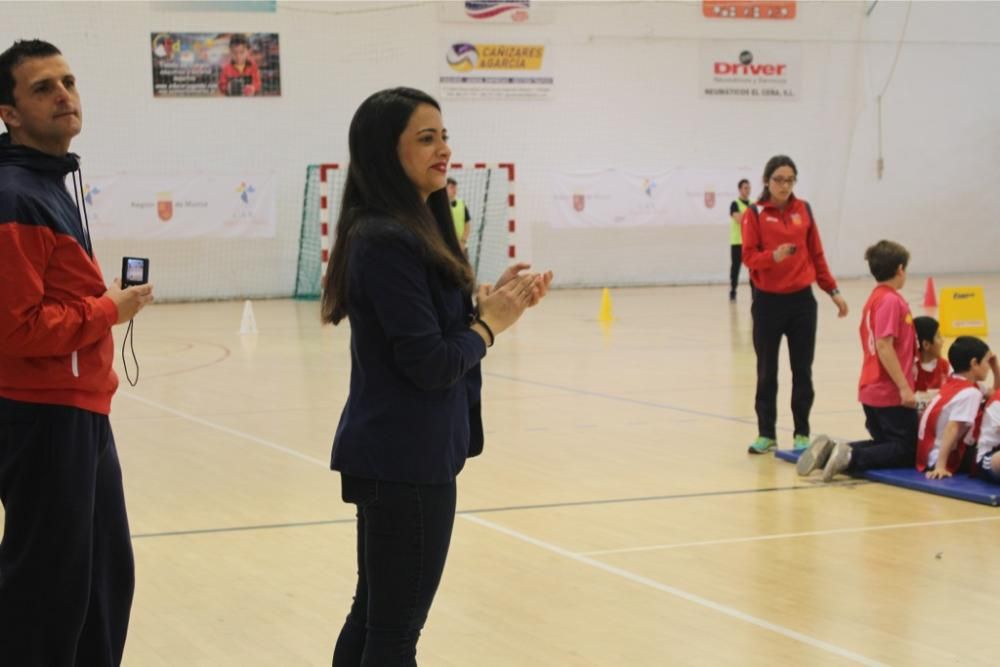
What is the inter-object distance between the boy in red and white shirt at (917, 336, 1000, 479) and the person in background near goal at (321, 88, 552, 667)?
4.32m

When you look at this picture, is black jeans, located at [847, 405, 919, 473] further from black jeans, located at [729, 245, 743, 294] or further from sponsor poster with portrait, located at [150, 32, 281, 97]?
sponsor poster with portrait, located at [150, 32, 281, 97]

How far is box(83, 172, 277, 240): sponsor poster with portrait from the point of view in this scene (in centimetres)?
2003

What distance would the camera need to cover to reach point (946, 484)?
652 centimetres

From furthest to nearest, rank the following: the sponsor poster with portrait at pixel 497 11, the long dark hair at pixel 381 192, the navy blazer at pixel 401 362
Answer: the sponsor poster with portrait at pixel 497 11, the long dark hair at pixel 381 192, the navy blazer at pixel 401 362

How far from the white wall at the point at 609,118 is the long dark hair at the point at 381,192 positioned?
1791cm

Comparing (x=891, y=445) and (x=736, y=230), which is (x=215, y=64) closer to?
(x=736, y=230)

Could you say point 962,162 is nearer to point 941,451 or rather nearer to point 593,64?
point 593,64

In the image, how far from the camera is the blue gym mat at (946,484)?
6227 mm

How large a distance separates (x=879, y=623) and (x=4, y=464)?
2756mm

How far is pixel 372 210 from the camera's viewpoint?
2.80 meters

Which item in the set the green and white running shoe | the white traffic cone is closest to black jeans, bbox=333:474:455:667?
the green and white running shoe

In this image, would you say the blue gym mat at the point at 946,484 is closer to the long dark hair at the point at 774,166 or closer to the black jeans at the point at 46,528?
the long dark hair at the point at 774,166

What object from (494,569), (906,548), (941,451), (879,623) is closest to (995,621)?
(879,623)

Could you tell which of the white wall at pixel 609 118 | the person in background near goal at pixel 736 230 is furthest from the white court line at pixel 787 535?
the white wall at pixel 609 118
